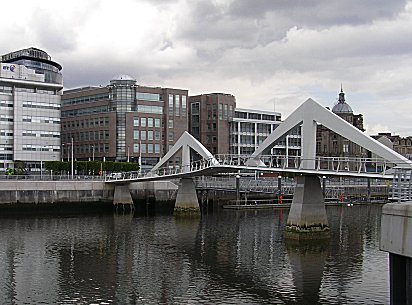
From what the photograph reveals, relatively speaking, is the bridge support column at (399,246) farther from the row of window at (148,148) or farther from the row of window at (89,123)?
the row of window at (89,123)

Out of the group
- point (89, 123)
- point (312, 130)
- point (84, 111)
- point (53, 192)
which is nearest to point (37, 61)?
point (84, 111)

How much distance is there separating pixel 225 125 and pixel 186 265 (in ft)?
314

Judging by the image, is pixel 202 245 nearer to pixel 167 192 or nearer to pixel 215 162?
pixel 215 162

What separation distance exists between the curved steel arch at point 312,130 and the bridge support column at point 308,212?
5.66 feet

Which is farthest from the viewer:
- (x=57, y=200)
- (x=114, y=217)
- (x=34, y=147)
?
(x=34, y=147)

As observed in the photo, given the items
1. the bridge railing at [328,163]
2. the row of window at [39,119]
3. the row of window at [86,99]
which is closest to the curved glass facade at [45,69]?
the row of window at [86,99]

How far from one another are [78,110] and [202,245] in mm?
85633

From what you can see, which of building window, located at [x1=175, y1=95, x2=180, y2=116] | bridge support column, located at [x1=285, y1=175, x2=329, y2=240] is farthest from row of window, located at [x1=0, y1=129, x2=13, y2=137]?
bridge support column, located at [x1=285, y1=175, x2=329, y2=240]

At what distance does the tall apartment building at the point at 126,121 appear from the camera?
370 feet

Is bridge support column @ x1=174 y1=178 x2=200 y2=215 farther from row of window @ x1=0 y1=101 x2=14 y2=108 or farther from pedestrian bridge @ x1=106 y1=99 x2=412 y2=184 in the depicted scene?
row of window @ x1=0 y1=101 x2=14 y2=108

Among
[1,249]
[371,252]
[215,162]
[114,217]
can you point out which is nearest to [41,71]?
[114,217]

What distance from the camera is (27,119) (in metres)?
106

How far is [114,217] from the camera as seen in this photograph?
219 ft

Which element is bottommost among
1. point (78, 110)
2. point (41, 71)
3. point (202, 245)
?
point (202, 245)
